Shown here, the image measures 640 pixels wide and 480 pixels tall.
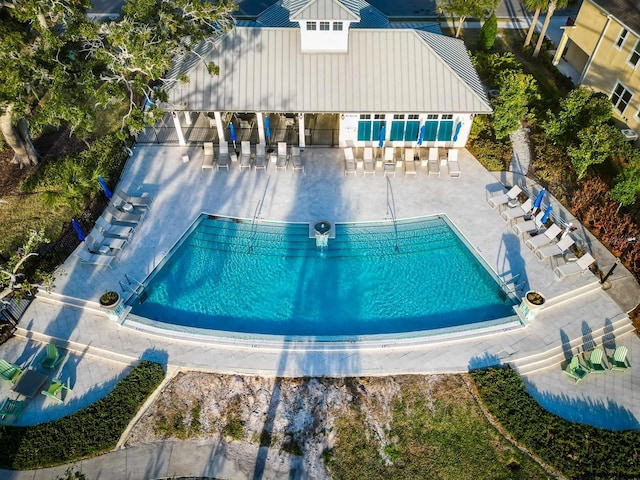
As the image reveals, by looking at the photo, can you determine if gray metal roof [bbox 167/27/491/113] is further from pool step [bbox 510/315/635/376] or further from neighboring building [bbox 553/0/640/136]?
pool step [bbox 510/315/635/376]

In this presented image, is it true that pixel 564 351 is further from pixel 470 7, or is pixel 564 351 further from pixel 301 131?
pixel 470 7

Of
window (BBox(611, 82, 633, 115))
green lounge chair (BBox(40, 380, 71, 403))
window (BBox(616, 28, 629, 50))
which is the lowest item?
green lounge chair (BBox(40, 380, 71, 403))

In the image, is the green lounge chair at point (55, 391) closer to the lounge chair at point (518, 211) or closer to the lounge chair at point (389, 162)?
the lounge chair at point (389, 162)

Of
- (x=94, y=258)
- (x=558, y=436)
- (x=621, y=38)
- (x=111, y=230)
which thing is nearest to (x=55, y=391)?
(x=94, y=258)

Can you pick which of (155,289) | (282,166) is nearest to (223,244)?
(155,289)

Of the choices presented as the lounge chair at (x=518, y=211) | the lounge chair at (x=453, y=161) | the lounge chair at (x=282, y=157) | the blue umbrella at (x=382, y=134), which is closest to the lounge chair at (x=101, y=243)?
the lounge chair at (x=282, y=157)

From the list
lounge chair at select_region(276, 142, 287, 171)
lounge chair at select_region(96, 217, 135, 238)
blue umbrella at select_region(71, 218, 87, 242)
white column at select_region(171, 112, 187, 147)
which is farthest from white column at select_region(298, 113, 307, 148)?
blue umbrella at select_region(71, 218, 87, 242)
